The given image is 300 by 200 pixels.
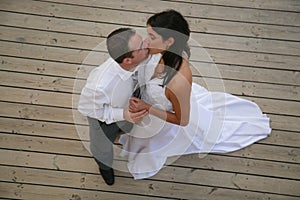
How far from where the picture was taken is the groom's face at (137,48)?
64.1 inches

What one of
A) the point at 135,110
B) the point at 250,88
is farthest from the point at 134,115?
the point at 250,88

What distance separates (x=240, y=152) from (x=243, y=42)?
68cm

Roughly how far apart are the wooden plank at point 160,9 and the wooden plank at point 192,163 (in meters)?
0.87

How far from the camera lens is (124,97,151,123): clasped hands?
1856 mm

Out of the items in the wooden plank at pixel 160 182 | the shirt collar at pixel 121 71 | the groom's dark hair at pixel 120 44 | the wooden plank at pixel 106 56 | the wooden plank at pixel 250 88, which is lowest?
the wooden plank at pixel 160 182

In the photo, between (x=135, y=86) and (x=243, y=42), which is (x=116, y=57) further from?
(x=243, y=42)

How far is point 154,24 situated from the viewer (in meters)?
1.73

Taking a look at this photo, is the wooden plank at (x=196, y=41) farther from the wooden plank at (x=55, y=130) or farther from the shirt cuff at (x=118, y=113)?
the shirt cuff at (x=118, y=113)

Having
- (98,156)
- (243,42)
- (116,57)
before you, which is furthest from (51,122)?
(243,42)

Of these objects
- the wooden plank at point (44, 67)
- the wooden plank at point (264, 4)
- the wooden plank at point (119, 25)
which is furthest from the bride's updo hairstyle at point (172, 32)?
the wooden plank at point (264, 4)

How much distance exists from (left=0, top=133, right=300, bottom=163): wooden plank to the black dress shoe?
14 centimetres

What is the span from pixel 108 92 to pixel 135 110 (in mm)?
178

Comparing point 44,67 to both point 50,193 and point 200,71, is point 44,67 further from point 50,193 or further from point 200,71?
point 200,71

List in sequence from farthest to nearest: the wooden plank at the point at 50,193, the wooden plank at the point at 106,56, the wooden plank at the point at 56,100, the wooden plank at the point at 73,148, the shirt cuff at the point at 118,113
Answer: the wooden plank at the point at 106,56 < the wooden plank at the point at 56,100 < the wooden plank at the point at 73,148 < the wooden plank at the point at 50,193 < the shirt cuff at the point at 118,113
